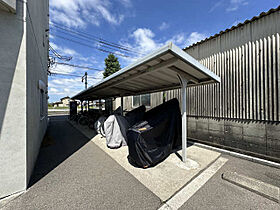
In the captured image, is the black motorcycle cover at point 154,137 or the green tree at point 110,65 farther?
the green tree at point 110,65

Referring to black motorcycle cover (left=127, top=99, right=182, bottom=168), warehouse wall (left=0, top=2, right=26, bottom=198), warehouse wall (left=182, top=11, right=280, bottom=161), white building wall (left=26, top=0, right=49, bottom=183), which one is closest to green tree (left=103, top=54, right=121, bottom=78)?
white building wall (left=26, top=0, right=49, bottom=183)

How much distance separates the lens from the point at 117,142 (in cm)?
426

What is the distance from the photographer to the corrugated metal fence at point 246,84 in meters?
2.97

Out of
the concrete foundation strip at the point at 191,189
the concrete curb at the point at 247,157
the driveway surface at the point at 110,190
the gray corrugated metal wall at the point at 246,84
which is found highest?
the gray corrugated metal wall at the point at 246,84

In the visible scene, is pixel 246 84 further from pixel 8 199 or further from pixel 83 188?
pixel 8 199

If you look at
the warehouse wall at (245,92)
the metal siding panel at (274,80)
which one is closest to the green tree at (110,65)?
the warehouse wall at (245,92)

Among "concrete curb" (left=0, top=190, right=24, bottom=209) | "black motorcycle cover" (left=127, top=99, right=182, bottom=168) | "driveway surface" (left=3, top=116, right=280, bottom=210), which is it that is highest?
"black motorcycle cover" (left=127, top=99, right=182, bottom=168)

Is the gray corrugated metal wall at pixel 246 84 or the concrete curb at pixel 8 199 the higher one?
the gray corrugated metal wall at pixel 246 84

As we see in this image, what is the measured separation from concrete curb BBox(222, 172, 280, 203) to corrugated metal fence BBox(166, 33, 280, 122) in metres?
1.74

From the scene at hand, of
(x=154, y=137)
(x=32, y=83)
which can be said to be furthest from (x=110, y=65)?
(x=154, y=137)

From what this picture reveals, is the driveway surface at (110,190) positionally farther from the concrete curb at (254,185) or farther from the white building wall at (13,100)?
the white building wall at (13,100)

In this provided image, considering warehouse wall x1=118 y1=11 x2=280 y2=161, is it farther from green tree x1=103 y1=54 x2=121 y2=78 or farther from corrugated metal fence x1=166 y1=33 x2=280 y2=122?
green tree x1=103 y1=54 x2=121 y2=78

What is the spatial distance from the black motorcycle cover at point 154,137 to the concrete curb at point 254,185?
56.4 inches

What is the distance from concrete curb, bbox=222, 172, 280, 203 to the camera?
195 centimetres
